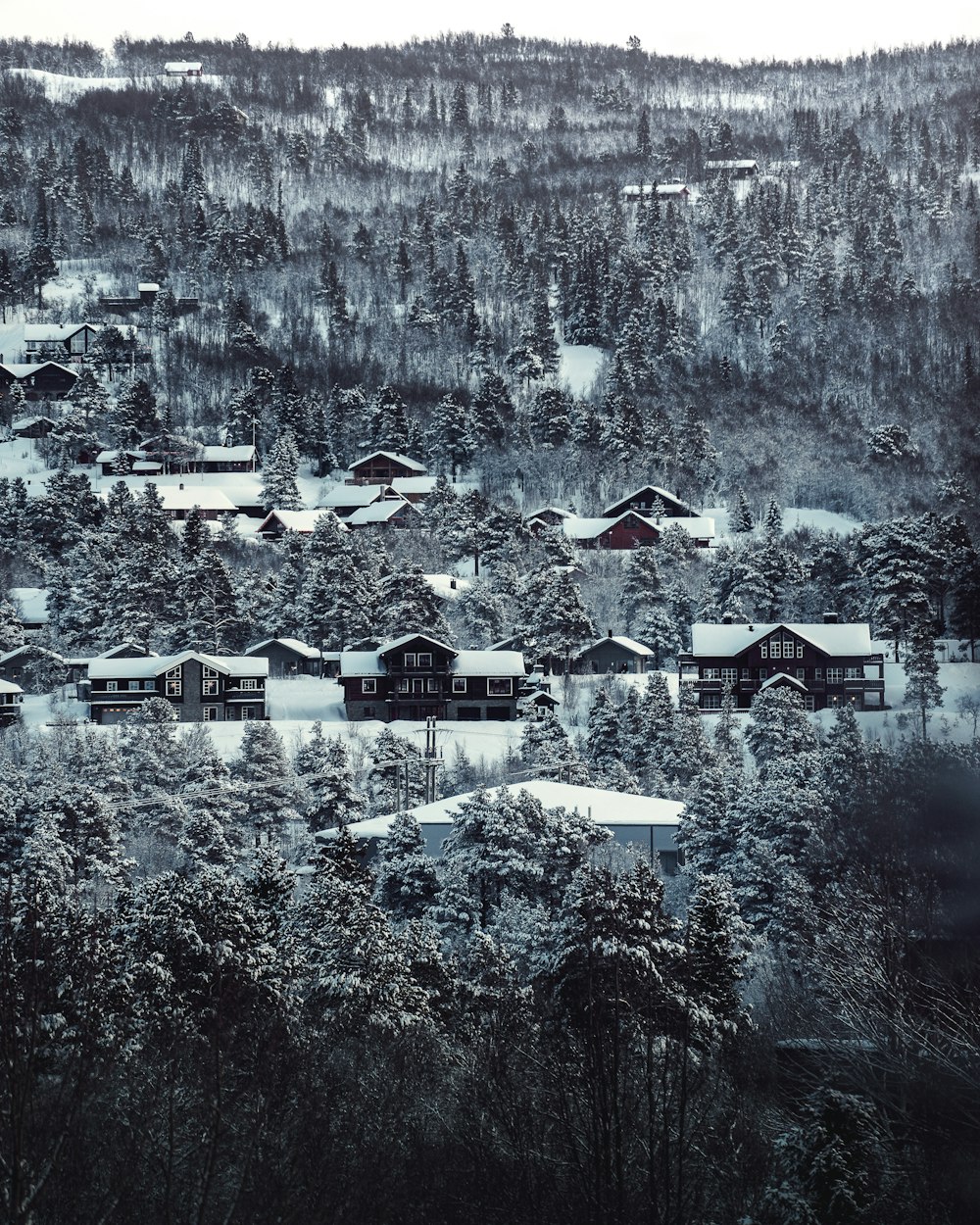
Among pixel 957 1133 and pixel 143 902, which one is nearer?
pixel 957 1133

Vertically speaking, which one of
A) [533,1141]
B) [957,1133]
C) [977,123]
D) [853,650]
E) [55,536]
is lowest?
[533,1141]

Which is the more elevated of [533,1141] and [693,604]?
[693,604]

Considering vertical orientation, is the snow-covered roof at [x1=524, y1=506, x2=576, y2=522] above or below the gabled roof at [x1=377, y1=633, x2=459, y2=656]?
above

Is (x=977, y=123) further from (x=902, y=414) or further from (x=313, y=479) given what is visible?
(x=313, y=479)

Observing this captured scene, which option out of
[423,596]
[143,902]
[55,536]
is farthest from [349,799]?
[55,536]

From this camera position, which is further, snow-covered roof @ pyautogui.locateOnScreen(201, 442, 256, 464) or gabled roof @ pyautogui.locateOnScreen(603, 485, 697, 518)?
snow-covered roof @ pyautogui.locateOnScreen(201, 442, 256, 464)

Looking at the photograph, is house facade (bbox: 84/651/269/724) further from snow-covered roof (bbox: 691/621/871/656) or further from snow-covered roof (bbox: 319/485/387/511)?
snow-covered roof (bbox: 319/485/387/511)

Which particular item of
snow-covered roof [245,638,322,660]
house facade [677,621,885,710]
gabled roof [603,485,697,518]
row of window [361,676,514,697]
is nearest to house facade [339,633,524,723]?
row of window [361,676,514,697]
